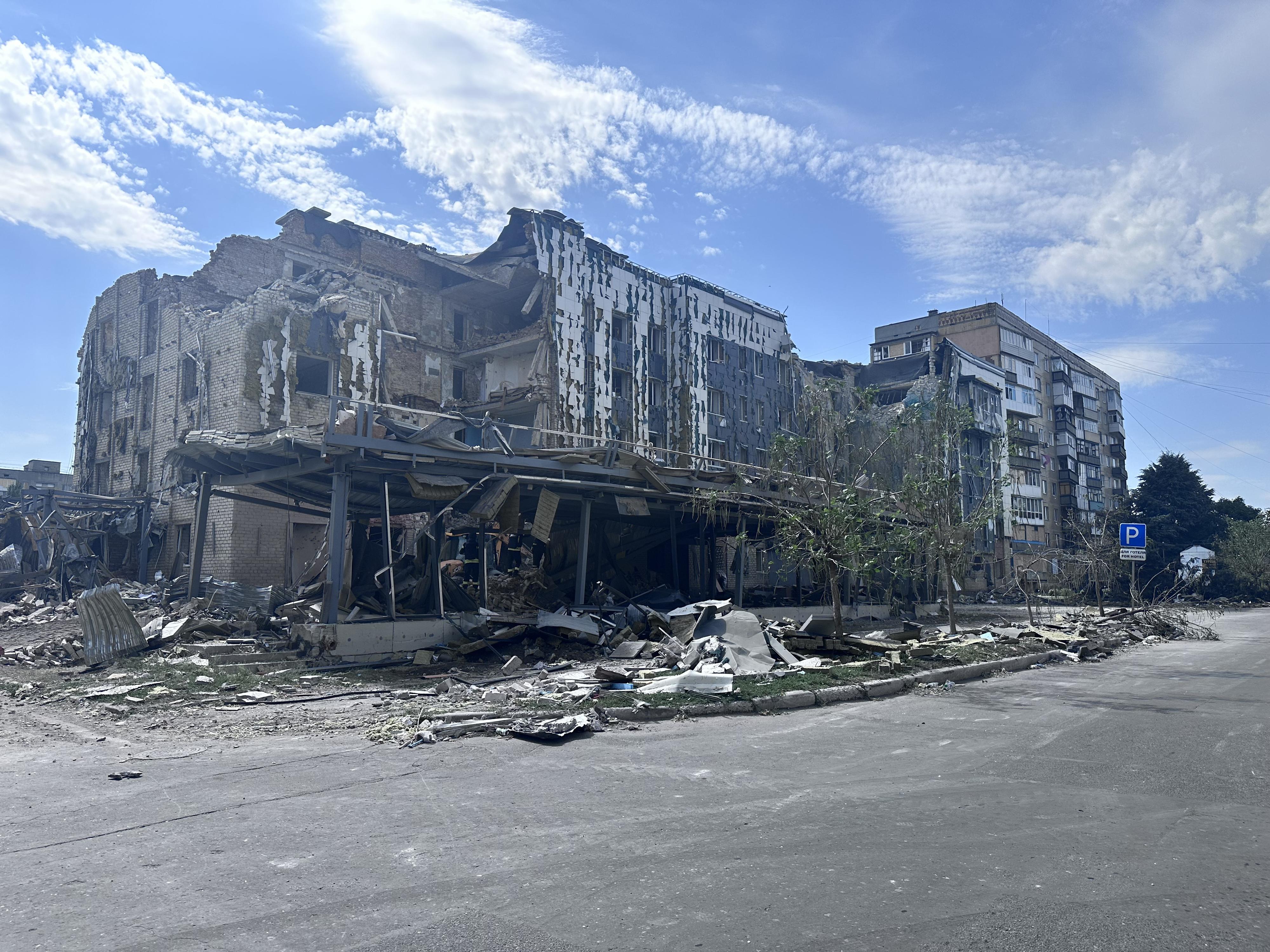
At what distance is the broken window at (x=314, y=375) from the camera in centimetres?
2767

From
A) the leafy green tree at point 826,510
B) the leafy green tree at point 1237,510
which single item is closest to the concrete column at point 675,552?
the leafy green tree at point 826,510

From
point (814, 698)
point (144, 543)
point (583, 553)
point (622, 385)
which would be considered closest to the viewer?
point (814, 698)

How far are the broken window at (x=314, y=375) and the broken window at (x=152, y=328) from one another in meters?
6.52

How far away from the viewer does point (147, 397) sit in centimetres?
3028

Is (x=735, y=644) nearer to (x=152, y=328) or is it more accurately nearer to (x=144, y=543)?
(x=144, y=543)

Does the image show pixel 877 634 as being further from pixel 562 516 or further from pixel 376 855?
pixel 376 855

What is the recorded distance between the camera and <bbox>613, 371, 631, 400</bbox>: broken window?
3462 cm

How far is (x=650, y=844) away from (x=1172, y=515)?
63.6 m

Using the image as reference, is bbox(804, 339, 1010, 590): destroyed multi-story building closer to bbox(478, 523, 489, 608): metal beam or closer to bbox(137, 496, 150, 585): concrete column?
bbox(478, 523, 489, 608): metal beam

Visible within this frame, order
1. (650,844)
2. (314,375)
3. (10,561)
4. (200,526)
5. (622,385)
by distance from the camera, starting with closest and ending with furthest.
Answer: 1. (650,844)
2. (200,526)
3. (10,561)
4. (314,375)
5. (622,385)

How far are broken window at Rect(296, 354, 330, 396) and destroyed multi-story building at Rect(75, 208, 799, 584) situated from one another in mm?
53

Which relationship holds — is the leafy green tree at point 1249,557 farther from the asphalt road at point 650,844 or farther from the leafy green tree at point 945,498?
the asphalt road at point 650,844

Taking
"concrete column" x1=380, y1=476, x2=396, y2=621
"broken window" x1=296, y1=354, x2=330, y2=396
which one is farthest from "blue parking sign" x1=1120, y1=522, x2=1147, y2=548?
"broken window" x1=296, y1=354, x2=330, y2=396

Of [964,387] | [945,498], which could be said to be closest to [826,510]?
[945,498]
